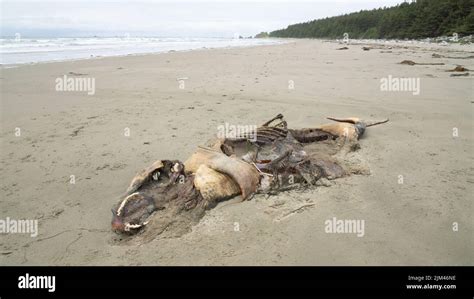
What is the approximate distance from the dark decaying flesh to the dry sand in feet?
0.47

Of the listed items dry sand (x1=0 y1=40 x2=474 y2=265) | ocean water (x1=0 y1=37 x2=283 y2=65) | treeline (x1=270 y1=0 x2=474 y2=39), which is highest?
treeline (x1=270 y1=0 x2=474 y2=39)

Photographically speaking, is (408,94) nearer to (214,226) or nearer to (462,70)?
(462,70)

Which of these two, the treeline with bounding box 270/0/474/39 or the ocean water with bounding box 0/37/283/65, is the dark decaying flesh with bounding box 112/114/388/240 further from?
the treeline with bounding box 270/0/474/39

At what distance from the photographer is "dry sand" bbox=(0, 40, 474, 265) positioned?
2.49m

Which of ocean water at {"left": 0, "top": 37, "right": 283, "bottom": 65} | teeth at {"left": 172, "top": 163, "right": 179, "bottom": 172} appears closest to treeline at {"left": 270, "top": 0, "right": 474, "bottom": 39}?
ocean water at {"left": 0, "top": 37, "right": 283, "bottom": 65}

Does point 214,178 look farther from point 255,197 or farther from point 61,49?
point 61,49

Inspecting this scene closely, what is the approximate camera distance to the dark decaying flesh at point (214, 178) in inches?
110

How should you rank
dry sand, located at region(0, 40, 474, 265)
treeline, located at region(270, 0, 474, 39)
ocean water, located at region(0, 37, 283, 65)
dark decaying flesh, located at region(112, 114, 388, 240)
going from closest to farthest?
dry sand, located at region(0, 40, 474, 265) → dark decaying flesh, located at region(112, 114, 388, 240) → ocean water, located at region(0, 37, 283, 65) → treeline, located at region(270, 0, 474, 39)

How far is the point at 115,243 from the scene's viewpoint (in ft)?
8.73

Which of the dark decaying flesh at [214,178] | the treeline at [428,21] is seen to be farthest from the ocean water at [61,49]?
the treeline at [428,21]

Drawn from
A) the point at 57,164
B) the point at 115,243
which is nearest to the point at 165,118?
the point at 57,164

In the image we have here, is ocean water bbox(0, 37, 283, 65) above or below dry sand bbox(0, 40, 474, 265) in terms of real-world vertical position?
above

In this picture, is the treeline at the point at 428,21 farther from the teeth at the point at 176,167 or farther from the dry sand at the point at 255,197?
the teeth at the point at 176,167
